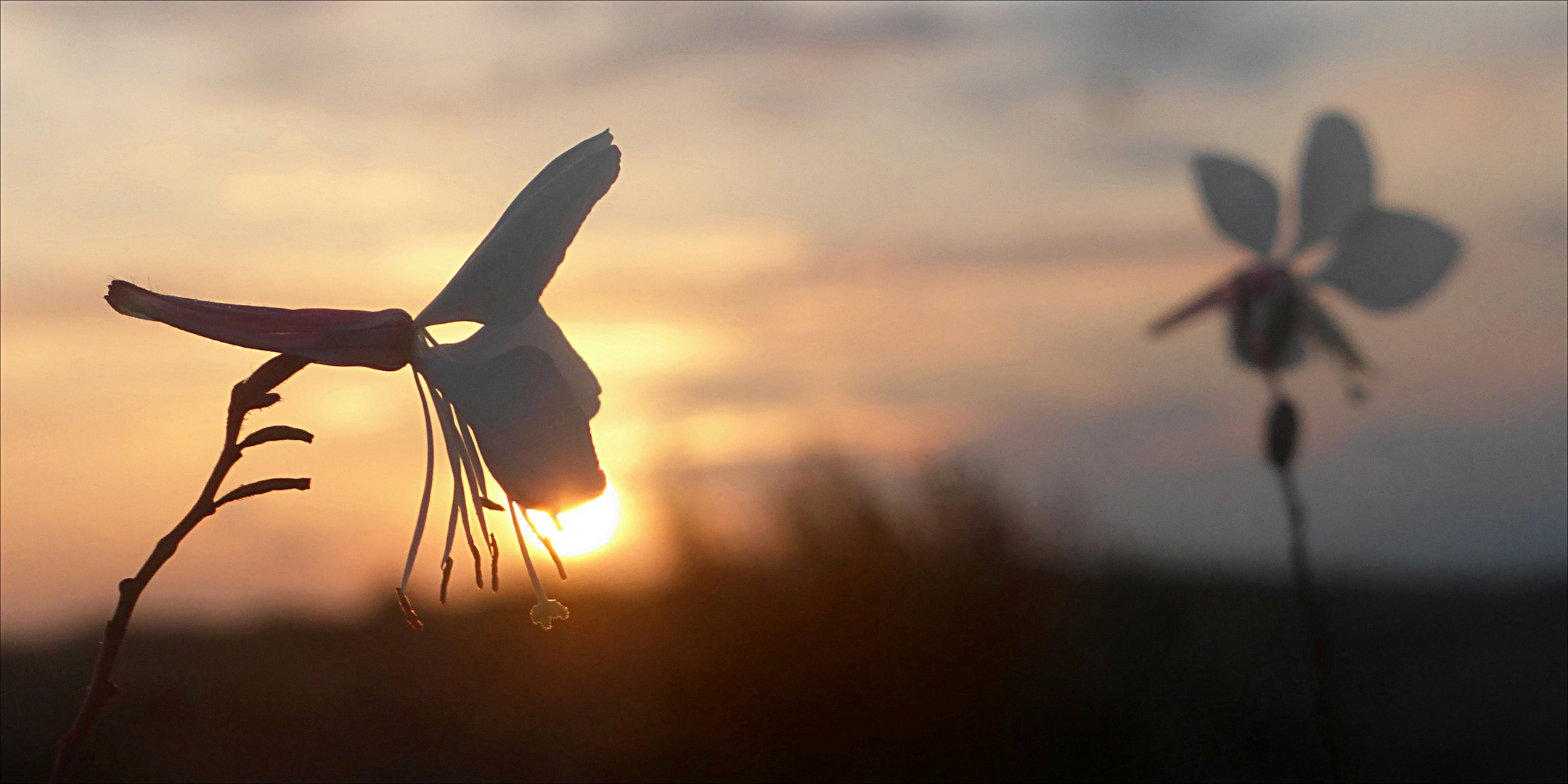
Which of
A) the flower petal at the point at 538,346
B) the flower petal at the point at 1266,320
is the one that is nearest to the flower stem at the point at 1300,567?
the flower petal at the point at 1266,320

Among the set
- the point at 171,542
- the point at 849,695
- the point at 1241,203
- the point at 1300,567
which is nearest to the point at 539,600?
the point at 171,542

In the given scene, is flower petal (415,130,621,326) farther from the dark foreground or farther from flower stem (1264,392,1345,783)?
the dark foreground

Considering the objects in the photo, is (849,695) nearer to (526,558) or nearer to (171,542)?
(526,558)

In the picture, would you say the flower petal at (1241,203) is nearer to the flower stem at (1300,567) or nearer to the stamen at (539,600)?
the flower stem at (1300,567)

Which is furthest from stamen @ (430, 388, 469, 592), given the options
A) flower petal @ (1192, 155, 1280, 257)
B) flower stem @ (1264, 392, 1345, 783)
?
flower petal @ (1192, 155, 1280, 257)

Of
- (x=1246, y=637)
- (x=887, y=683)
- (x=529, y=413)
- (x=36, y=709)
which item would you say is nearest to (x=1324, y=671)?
(x=529, y=413)
